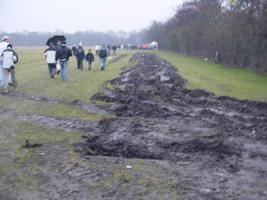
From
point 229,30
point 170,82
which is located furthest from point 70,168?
point 229,30

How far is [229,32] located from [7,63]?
983 inches

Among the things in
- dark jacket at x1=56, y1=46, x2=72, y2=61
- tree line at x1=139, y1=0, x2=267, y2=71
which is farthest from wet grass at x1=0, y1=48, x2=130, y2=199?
tree line at x1=139, y1=0, x2=267, y2=71

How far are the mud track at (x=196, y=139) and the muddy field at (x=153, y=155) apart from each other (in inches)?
0.8

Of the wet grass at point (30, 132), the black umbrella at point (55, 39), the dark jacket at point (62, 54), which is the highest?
the black umbrella at point (55, 39)

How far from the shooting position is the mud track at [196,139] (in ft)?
25.8

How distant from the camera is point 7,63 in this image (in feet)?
59.2

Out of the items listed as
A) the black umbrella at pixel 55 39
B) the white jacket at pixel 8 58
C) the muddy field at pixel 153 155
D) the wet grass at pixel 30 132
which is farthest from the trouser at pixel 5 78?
the black umbrella at pixel 55 39

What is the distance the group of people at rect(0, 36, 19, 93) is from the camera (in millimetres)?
18062

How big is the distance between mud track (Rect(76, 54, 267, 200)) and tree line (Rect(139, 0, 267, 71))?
187 inches

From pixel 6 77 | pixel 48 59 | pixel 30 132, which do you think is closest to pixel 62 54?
pixel 48 59

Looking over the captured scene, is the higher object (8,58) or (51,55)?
(8,58)

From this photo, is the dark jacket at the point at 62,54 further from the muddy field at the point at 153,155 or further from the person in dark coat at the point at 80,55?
the person in dark coat at the point at 80,55

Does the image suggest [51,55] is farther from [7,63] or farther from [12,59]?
[7,63]

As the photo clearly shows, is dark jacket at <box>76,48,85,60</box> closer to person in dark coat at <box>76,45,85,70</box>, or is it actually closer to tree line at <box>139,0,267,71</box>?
person in dark coat at <box>76,45,85,70</box>
